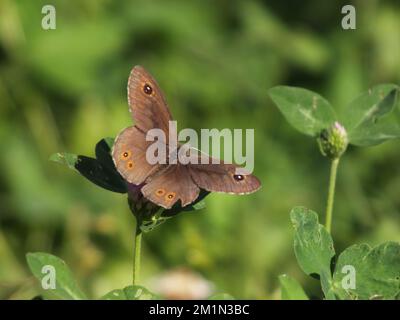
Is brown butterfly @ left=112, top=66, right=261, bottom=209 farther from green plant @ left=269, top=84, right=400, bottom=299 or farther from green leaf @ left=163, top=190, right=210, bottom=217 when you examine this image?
green plant @ left=269, top=84, right=400, bottom=299

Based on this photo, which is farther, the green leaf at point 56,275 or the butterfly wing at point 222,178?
the butterfly wing at point 222,178

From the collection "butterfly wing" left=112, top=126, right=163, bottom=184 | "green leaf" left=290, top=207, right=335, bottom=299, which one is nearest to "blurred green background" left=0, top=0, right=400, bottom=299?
"butterfly wing" left=112, top=126, right=163, bottom=184

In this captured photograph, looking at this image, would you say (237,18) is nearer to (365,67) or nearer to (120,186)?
(365,67)

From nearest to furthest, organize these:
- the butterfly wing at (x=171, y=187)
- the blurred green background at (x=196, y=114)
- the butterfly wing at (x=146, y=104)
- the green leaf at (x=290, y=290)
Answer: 1. the green leaf at (x=290, y=290)
2. the butterfly wing at (x=171, y=187)
3. the butterfly wing at (x=146, y=104)
4. the blurred green background at (x=196, y=114)

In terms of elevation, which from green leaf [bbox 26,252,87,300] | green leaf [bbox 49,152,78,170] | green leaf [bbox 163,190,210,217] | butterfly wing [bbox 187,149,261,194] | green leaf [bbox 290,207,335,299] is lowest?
green leaf [bbox 26,252,87,300]

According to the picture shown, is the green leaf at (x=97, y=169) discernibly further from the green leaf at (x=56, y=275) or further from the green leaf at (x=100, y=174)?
the green leaf at (x=56, y=275)

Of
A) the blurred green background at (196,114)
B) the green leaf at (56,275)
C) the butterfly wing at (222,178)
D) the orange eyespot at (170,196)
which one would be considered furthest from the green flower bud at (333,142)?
the blurred green background at (196,114)
